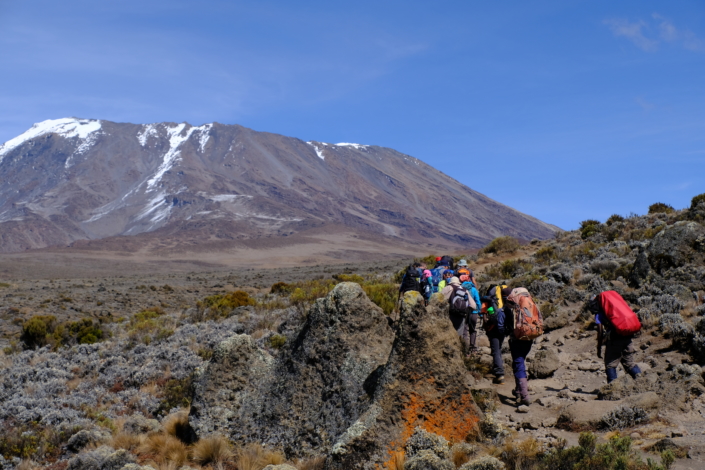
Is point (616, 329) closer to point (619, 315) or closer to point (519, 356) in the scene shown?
point (619, 315)

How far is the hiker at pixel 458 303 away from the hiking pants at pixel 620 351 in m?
2.06

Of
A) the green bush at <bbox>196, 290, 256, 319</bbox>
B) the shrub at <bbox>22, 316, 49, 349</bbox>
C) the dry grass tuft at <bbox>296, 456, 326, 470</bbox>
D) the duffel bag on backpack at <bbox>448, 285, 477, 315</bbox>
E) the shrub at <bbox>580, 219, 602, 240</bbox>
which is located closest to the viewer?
the dry grass tuft at <bbox>296, 456, 326, 470</bbox>

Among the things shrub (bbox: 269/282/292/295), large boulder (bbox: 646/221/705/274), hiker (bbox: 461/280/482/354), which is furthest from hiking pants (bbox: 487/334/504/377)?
shrub (bbox: 269/282/292/295)

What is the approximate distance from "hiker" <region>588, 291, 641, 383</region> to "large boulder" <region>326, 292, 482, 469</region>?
2.47 metres

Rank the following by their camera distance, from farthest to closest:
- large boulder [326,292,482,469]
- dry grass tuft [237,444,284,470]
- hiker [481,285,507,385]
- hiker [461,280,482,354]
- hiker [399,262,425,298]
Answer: hiker [399,262,425,298] → hiker [461,280,482,354] → hiker [481,285,507,385] → dry grass tuft [237,444,284,470] → large boulder [326,292,482,469]

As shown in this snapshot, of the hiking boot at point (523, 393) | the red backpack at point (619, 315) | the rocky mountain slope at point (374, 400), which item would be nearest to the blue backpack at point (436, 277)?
the rocky mountain slope at point (374, 400)

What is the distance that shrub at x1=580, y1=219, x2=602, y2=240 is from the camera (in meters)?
20.8

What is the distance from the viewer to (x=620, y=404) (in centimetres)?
555

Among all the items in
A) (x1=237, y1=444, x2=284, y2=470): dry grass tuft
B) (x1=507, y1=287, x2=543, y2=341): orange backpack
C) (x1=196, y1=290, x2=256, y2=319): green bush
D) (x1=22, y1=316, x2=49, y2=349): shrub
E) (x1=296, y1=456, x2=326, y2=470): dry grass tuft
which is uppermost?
(x1=507, y1=287, x2=543, y2=341): orange backpack

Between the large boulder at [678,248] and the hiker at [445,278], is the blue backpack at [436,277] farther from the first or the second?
the large boulder at [678,248]

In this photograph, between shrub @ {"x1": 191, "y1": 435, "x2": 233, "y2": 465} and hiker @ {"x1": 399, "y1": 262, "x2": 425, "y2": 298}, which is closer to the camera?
shrub @ {"x1": 191, "y1": 435, "x2": 233, "y2": 465}

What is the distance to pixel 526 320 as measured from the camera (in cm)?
668

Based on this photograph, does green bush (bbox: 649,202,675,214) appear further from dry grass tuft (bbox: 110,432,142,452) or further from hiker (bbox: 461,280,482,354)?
dry grass tuft (bbox: 110,432,142,452)

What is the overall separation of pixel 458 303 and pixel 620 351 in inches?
89.1
